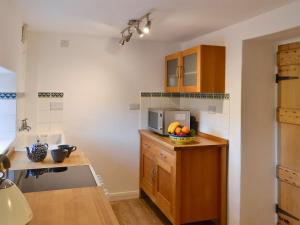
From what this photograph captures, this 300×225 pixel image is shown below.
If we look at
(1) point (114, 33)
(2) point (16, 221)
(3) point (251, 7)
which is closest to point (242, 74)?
(3) point (251, 7)

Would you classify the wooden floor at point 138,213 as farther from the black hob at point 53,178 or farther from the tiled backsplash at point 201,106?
the black hob at point 53,178

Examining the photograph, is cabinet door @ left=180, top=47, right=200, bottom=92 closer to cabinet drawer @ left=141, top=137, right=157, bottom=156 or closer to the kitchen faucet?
cabinet drawer @ left=141, top=137, right=157, bottom=156

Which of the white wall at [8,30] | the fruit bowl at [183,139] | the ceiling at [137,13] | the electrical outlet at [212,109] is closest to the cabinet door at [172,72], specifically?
the ceiling at [137,13]

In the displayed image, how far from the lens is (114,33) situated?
3.51 m

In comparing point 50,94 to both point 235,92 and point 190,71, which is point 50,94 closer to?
point 190,71

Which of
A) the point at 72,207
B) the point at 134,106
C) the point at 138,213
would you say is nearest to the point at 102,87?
the point at 134,106

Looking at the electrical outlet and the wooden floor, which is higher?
the electrical outlet

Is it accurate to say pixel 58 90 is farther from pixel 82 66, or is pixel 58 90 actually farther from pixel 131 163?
pixel 131 163

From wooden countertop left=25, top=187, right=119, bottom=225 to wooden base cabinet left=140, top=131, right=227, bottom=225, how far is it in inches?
54.3

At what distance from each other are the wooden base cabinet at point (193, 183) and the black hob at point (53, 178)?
42.8 inches

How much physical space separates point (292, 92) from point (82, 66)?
2.40m

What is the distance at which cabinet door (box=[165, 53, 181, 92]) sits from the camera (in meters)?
3.60

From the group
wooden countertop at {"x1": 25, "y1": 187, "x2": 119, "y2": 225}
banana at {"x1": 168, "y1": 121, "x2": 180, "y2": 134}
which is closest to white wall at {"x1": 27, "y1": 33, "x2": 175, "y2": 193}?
banana at {"x1": 168, "y1": 121, "x2": 180, "y2": 134}

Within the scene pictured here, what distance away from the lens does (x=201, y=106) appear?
3631 mm
